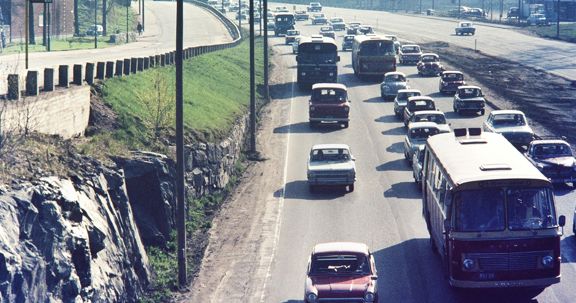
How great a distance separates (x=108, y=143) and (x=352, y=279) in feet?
35.0

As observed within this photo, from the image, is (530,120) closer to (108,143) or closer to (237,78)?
(237,78)

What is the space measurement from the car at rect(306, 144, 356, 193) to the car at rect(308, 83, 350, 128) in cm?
1590

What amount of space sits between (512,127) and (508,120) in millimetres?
604

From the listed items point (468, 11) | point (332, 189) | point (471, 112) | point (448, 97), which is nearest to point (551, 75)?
point (448, 97)

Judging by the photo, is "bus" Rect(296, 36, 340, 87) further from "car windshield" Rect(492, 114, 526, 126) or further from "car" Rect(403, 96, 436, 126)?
"car windshield" Rect(492, 114, 526, 126)

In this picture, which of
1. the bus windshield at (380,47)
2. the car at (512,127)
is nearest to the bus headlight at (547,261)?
the car at (512,127)

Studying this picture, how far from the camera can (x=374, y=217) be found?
37000mm

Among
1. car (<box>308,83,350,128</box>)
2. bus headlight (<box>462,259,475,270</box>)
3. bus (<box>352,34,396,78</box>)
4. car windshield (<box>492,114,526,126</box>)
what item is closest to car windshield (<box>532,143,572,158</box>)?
car windshield (<box>492,114,526,126</box>)

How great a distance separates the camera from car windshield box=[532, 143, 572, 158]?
41438mm

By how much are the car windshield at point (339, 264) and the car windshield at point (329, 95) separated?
3284 cm

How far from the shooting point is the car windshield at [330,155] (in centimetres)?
4209

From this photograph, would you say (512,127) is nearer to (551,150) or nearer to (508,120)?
(508,120)

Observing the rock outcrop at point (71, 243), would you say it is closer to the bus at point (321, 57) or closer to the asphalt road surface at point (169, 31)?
the asphalt road surface at point (169, 31)

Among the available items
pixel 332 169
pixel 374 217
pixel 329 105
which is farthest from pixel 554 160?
pixel 329 105
